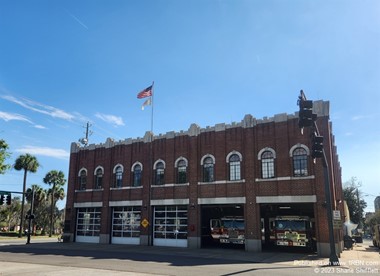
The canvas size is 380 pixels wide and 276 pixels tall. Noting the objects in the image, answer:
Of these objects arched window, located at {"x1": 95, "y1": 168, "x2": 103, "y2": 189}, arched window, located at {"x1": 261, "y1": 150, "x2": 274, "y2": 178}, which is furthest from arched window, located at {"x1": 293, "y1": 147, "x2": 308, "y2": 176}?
arched window, located at {"x1": 95, "y1": 168, "x2": 103, "y2": 189}

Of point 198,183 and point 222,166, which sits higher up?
point 222,166

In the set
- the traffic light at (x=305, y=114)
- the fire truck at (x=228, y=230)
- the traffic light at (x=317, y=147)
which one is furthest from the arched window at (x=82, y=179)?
the traffic light at (x=305, y=114)

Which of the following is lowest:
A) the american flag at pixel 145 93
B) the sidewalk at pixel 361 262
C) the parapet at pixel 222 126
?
the sidewalk at pixel 361 262

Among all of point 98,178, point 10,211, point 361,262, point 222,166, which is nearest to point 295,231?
point 361,262

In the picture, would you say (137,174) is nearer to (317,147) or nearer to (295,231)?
(295,231)

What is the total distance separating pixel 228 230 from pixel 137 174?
10.4 metres

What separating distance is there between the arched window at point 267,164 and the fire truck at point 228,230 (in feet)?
13.5

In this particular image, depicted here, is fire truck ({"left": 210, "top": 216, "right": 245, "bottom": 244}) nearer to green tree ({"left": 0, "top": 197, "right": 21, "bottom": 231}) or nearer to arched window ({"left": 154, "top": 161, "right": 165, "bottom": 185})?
arched window ({"left": 154, "top": 161, "right": 165, "bottom": 185})

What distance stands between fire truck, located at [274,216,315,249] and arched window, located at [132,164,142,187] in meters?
13.2

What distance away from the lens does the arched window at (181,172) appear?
30.1 m

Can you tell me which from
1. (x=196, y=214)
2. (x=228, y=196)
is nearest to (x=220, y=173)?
(x=228, y=196)

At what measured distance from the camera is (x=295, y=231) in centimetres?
2556

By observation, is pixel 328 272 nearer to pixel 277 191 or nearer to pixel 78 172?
pixel 277 191

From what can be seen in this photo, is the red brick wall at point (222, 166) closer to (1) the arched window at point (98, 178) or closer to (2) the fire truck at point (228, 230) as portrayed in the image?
(1) the arched window at point (98, 178)
